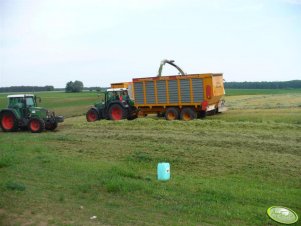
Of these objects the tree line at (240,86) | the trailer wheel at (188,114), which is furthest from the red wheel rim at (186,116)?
the tree line at (240,86)

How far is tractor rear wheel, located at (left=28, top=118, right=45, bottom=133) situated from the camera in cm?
1967

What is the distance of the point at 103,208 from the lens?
7309mm

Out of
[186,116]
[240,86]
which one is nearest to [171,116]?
[186,116]

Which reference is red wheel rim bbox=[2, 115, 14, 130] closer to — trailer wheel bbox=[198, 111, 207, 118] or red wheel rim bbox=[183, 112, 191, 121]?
red wheel rim bbox=[183, 112, 191, 121]

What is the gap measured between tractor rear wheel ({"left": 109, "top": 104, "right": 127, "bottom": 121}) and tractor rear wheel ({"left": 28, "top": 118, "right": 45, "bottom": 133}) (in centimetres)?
415

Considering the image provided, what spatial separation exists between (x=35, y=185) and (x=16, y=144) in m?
6.76

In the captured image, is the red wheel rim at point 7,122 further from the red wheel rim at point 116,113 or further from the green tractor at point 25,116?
the red wheel rim at point 116,113

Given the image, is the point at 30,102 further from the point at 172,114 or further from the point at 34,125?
the point at 172,114

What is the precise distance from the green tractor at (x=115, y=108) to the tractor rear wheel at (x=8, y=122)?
4196mm

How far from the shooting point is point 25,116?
67.6 feet

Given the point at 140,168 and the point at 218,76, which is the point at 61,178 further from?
the point at 218,76

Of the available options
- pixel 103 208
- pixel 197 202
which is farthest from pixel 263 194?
pixel 103 208

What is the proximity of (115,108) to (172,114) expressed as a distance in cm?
349

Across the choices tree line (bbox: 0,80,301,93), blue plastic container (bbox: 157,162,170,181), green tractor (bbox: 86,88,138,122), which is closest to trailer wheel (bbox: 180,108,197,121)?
green tractor (bbox: 86,88,138,122)
